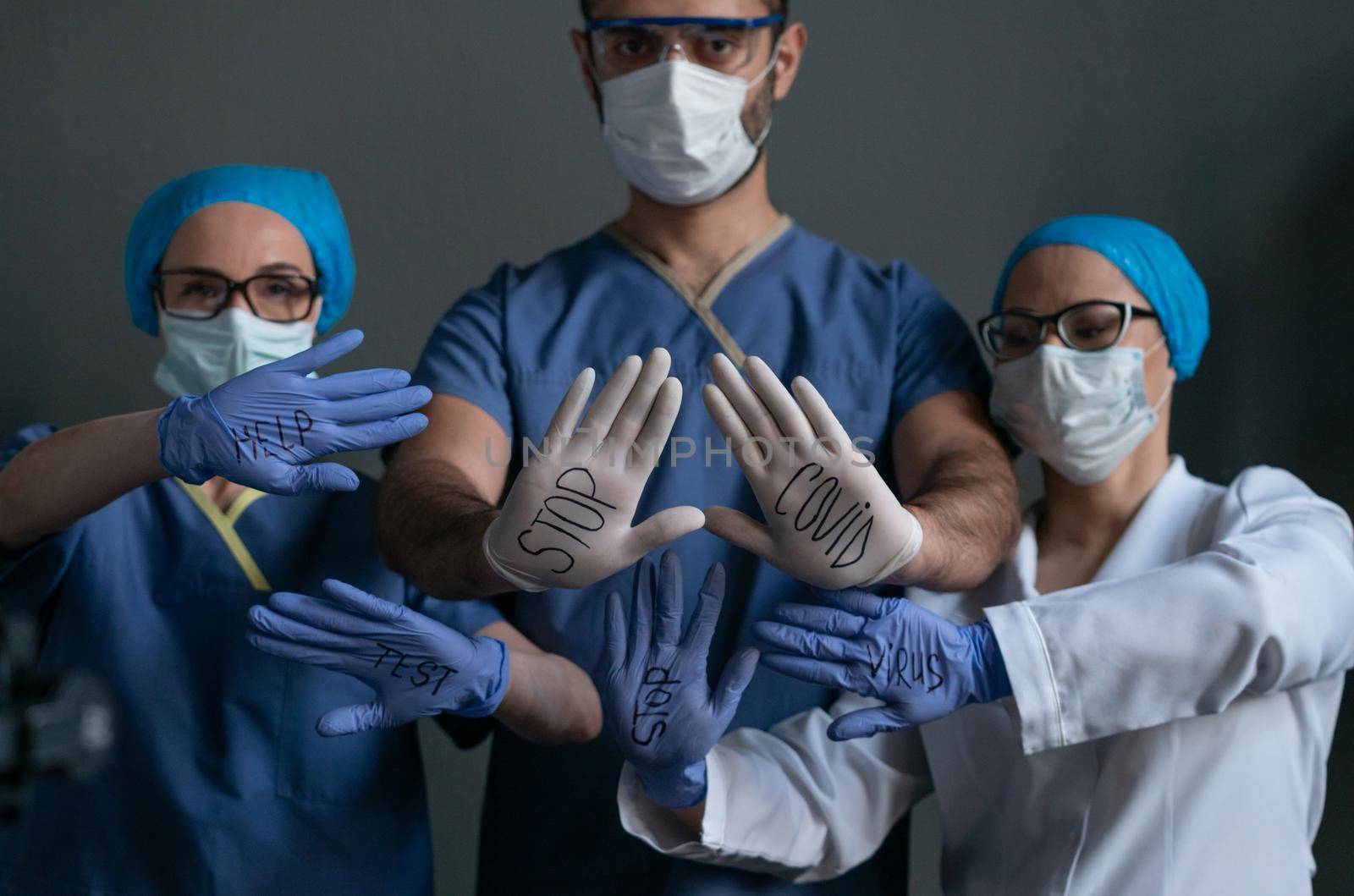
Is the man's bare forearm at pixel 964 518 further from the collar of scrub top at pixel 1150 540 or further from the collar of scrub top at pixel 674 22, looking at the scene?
the collar of scrub top at pixel 674 22

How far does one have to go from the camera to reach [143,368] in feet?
6.72

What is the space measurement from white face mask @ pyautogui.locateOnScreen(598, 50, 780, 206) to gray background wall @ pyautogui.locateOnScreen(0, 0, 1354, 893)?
559 millimetres

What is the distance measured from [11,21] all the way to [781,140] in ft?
3.96

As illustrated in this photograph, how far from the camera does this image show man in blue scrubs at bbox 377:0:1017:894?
57.3 inches

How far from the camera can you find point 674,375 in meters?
1.50

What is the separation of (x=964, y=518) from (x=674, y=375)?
0.39 m

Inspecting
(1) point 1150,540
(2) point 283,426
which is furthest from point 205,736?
(1) point 1150,540

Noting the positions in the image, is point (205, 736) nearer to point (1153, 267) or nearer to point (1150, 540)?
point (1150, 540)

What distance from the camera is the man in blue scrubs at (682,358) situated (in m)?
1.46

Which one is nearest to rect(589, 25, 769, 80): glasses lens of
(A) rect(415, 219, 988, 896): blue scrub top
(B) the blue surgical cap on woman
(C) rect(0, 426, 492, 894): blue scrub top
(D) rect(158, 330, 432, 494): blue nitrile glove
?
(A) rect(415, 219, 988, 896): blue scrub top

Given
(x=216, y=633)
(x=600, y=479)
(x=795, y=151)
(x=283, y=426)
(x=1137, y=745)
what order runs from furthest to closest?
(x=795, y=151)
(x=216, y=633)
(x=1137, y=745)
(x=283, y=426)
(x=600, y=479)

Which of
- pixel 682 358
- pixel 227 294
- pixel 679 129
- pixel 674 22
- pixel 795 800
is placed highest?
pixel 674 22

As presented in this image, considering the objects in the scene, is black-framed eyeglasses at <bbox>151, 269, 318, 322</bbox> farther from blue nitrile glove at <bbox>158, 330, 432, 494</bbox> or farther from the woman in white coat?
the woman in white coat

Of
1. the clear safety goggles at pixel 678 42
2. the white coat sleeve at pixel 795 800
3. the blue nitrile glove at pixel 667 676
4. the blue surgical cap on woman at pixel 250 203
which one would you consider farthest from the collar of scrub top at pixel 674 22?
the white coat sleeve at pixel 795 800
